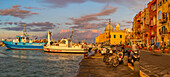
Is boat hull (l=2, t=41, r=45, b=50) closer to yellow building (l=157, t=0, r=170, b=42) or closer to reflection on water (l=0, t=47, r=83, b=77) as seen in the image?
reflection on water (l=0, t=47, r=83, b=77)

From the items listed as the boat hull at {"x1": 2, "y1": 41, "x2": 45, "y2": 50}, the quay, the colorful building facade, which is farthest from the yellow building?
the boat hull at {"x1": 2, "y1": 41, "x2": 45, "y2": 50}

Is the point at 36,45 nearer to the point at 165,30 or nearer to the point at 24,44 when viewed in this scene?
the point at 24,44

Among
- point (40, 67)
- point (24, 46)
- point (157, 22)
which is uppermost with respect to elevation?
point (157, 22)

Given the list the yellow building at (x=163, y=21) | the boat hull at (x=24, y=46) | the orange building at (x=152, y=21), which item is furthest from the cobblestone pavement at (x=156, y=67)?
the boat hull at (x=24, y=46)

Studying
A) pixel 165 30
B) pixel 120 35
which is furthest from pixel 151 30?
pixel 120 35

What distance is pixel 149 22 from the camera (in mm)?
53875

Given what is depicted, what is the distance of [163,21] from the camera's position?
41406mm

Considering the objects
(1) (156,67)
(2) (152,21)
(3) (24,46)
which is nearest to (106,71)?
(1) (156,67)

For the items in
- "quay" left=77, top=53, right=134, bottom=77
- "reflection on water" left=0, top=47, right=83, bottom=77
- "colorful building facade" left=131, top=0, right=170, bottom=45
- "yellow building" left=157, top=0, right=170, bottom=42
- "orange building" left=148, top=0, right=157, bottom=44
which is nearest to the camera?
"quay" left=77, top=53, right=134, bottom=77

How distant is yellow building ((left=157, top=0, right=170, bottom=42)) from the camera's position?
39.9m

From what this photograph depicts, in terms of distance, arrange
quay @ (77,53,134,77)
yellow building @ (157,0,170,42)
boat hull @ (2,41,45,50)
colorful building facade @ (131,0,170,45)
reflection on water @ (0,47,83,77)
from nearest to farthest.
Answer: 1. quay @ (77,53,134,77)
2. reflection on water @ (0,47,83,77)
3. yellow building @ (157,0,170,42)
4. colorful building facade @ (131,0,170,45)
5. boat hull @ (2,41,45,50)

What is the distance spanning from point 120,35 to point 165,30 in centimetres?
6504

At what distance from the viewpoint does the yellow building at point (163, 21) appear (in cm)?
3991

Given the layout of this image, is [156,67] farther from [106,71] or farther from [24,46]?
[24,46]
